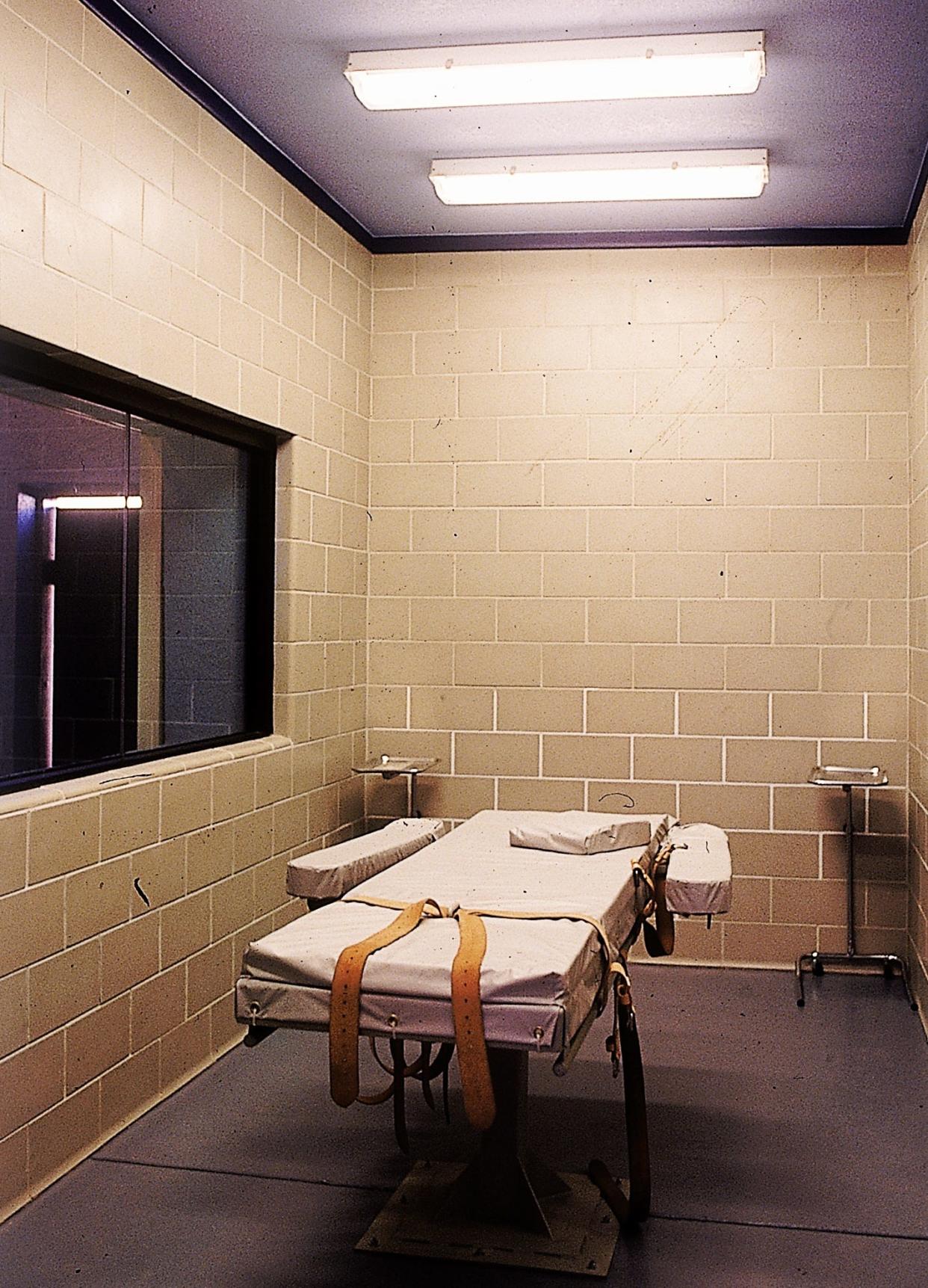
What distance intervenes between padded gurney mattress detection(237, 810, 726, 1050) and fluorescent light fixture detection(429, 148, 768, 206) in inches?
109

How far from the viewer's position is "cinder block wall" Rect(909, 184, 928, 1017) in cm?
488

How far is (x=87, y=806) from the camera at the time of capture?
3525 mm

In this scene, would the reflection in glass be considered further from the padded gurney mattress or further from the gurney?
the padded gurney mattress

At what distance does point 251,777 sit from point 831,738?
2.49 metres

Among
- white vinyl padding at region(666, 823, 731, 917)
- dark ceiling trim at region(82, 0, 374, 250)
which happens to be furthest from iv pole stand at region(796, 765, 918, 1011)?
dark ceiling trim at region(82, 0, 374, 250)

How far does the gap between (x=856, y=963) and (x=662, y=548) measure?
75.1 inches

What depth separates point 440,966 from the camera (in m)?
2.47

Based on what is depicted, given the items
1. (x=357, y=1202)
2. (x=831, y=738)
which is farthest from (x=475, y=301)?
(x=357, y=1202)

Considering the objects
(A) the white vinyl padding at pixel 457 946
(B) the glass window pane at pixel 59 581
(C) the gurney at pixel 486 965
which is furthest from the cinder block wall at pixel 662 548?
(A) the white vinyl padding at pixel 457 946

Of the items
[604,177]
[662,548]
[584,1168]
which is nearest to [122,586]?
[584,1168]

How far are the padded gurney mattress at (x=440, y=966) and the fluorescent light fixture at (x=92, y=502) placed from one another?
1.38m

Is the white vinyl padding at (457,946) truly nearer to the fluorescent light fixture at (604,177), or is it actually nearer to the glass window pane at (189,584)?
the glass window pane at (189,584)

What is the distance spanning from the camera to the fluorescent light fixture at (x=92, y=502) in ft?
11.9

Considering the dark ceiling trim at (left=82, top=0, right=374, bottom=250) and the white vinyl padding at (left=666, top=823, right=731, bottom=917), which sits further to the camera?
the dark ceiling trim at (left=82, top=0, right=374, bottom=250)
